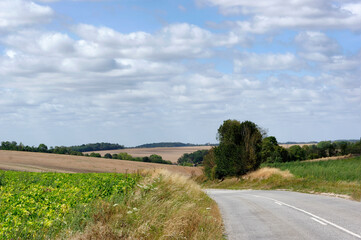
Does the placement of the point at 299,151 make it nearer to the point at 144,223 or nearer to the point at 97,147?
the point at 97,147

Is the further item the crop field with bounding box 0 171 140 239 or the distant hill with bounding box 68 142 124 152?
the distant hill with bounding box 68 142 124 152

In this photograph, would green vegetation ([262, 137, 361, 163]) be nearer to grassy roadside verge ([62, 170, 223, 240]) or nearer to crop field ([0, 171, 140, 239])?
crop field ([0, 171, 140, 239])

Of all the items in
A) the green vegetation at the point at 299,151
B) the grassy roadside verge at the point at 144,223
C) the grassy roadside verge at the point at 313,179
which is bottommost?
the grassy roadside verge at the point at 313,179

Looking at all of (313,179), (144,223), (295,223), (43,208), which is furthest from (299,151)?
(43,208)

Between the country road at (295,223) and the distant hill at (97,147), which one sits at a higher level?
the distant hill at (97,147)

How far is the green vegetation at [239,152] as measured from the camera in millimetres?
66625

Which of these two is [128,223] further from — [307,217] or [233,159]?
[233,159]

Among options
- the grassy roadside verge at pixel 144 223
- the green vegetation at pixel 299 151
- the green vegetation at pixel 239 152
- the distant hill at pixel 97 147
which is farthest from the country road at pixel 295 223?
the distant hill at pixel 97 147

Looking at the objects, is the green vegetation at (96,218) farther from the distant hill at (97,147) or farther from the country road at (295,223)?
the distant hill at (97,147)

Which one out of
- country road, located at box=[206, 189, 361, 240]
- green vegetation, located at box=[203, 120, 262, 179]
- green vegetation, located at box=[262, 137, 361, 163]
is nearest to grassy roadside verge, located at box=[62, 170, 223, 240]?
country road, located at box=[206, 189, 361, 240]

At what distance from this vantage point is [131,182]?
16703mm

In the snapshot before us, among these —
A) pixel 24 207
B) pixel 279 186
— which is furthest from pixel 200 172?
pixel 24 207

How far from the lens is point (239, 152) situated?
68.6 metres

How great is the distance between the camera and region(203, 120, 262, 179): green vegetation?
66625 millimetres
